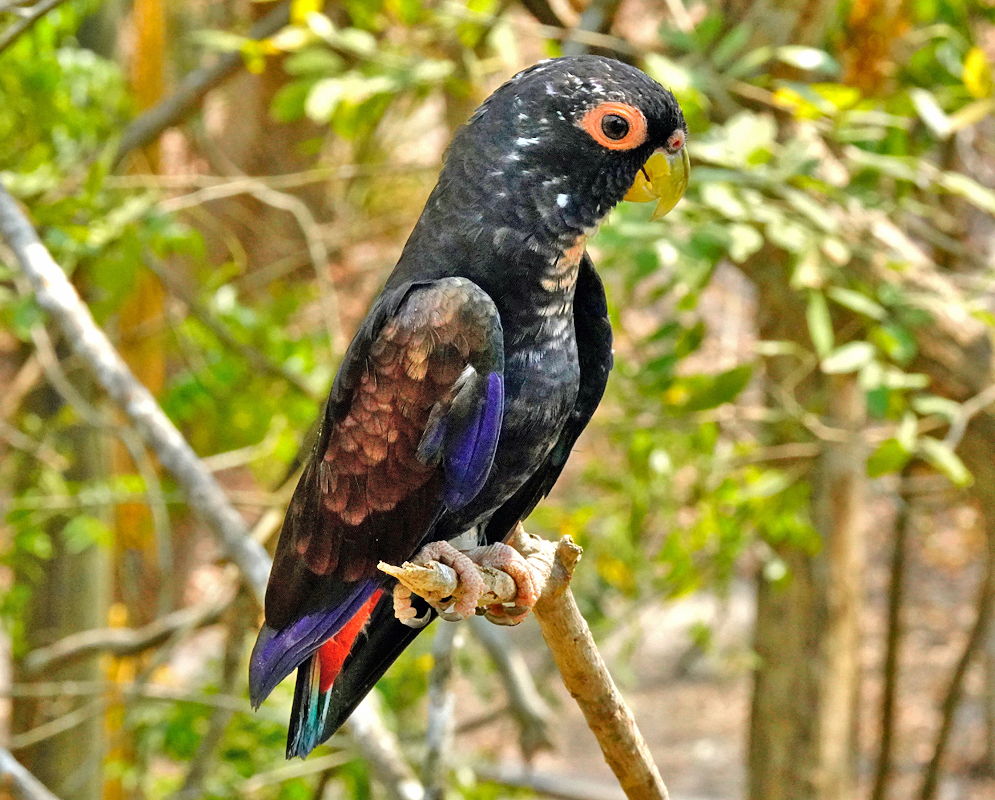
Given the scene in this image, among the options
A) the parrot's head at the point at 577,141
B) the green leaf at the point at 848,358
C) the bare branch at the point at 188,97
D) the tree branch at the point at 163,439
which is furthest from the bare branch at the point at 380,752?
the bare branch at the point at 188,97

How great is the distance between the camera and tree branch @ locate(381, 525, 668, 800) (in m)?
1.06

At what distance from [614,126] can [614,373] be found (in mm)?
1330

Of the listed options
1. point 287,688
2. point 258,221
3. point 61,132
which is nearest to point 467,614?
point 287,688

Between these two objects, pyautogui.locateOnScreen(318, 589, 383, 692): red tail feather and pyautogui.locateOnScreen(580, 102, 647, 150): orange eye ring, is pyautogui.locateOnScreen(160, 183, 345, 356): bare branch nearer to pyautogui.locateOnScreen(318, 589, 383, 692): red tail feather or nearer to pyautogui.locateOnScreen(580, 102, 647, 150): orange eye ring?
pyautogui.locateOnScreen(318, 589, 383, 692): red tail feather

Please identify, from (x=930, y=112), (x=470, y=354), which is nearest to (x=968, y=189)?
(x=930, y=112)

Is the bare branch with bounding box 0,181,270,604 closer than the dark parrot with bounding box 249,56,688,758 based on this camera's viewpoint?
No

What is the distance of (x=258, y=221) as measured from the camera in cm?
398

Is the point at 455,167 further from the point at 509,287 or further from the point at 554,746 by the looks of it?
the point at 554,746

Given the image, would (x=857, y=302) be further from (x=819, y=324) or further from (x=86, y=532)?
(x=86, y=532)

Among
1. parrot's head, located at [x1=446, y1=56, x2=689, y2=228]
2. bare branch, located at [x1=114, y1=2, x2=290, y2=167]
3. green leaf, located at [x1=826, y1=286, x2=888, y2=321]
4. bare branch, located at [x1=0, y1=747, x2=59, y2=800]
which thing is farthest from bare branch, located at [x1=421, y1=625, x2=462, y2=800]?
bare branch, located at [x1=114, y1=2, x2=290, y2=167]

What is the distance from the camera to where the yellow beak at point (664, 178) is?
1.15 metres

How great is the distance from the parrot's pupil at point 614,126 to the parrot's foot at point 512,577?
457mm

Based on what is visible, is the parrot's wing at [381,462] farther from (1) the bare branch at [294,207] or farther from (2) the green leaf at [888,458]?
(1) the bare branch at [294,207]

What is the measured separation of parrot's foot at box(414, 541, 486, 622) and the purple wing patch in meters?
0.06
